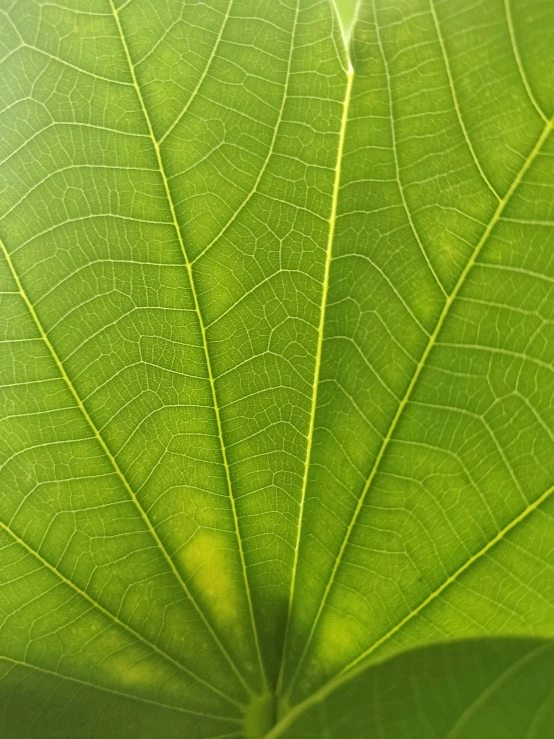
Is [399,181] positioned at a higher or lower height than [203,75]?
lower

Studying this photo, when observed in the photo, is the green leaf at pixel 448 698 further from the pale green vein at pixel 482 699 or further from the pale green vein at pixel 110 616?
the pale green vein at pixel 110 616

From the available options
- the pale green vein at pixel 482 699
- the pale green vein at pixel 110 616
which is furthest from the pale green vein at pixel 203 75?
the pale green vein at pixel 482 699

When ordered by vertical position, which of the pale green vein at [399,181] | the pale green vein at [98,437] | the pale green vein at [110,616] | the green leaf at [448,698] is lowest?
Answer: the green leaf at [448,698]

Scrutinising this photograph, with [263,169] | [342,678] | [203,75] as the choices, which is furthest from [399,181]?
[342,678]

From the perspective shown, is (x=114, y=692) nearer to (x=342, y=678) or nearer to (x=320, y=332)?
(x=342, y=678)

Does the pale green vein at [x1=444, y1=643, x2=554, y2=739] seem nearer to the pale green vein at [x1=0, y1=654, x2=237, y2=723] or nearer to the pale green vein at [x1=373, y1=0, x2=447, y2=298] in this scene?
the pale green vein at [x1=0, y1=654, x2=237, y2=723]

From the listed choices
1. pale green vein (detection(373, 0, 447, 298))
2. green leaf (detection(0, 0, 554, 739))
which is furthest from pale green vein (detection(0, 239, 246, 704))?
pale green vein (detection(373, 0, 447, 298))
